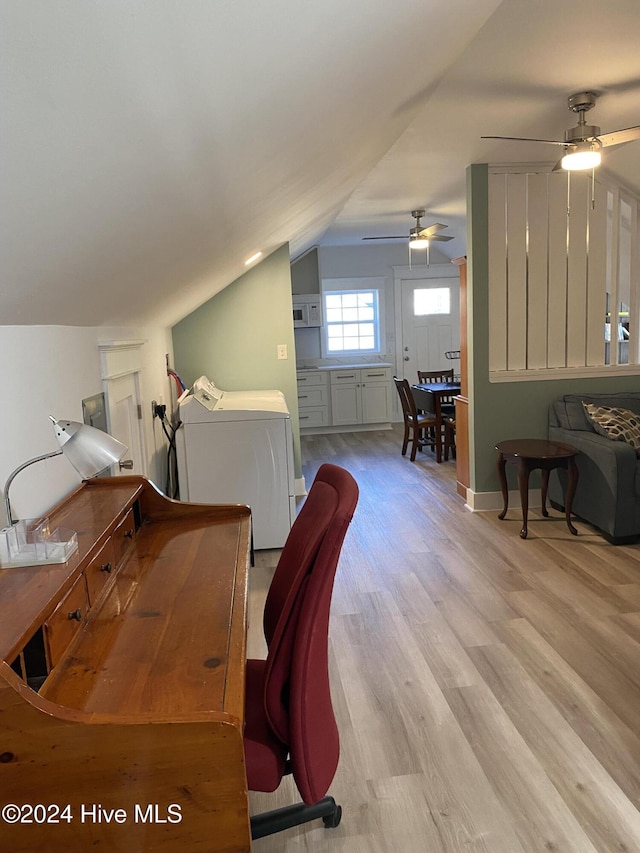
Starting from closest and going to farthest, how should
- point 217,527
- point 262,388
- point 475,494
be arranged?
point 217,527 → point 475,494 → point 262,388

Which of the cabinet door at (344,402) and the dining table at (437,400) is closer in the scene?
the dining table at (437,400)

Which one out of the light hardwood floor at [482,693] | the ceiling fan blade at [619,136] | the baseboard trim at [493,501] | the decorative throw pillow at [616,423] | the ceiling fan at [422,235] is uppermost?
the ceiling fan at [422,235]

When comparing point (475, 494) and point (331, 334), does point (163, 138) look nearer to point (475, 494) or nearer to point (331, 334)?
point (475, 494)

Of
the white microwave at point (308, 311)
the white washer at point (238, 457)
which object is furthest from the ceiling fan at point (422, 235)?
the white washer at point (238, 457)

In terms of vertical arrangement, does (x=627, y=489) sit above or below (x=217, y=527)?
below

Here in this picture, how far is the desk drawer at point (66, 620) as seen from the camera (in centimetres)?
115

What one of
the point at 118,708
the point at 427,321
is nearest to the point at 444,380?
the point at 427,321

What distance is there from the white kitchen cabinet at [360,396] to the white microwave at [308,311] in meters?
0.73

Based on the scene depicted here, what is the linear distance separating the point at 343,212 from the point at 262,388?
202cm

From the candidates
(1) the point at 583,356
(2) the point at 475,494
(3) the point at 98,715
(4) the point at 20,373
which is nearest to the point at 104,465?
(4) the point at 20,373

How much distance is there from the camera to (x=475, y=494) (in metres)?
4.65

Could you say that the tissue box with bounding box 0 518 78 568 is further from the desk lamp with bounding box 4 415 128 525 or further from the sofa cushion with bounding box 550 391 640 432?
the sofa cushion with bounding box 550 391 640 432

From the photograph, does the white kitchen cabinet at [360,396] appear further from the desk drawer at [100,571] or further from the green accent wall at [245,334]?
the desk drawer at [100,571]

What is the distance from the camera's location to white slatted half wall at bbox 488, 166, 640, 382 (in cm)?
449
